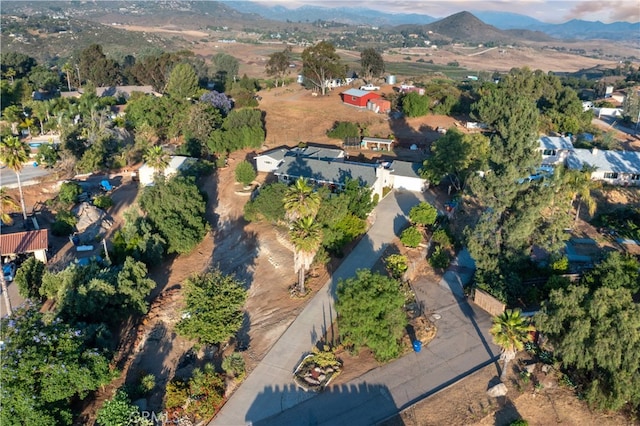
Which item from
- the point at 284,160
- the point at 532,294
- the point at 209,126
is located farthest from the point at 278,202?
the point at 209,126

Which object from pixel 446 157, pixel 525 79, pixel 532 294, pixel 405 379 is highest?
pixel 525 79

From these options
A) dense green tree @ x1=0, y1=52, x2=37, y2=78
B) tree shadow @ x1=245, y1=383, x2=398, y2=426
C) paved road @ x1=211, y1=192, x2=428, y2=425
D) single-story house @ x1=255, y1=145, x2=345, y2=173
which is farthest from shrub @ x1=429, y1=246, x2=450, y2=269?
dense green tree @ x1=0, y1=52, x2=37, y2=78

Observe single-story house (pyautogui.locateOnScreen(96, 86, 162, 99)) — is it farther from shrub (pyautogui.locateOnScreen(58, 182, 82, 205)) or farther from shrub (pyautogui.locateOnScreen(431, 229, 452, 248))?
shrub (pyautogui.locateOnScreen(431, 229, 452, 248))

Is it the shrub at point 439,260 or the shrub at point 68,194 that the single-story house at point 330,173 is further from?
the shrub at point 68,194

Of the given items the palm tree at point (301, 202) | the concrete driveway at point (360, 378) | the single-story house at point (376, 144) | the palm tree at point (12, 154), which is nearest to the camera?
the concrete driveway at point (360, 378)

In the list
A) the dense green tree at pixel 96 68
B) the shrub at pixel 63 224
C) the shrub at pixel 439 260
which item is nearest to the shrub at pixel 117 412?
the shrub at pixel 439 260

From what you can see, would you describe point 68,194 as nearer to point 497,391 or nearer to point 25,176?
point 25,176

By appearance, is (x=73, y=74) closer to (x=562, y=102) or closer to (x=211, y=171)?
(x=211, y=171)
